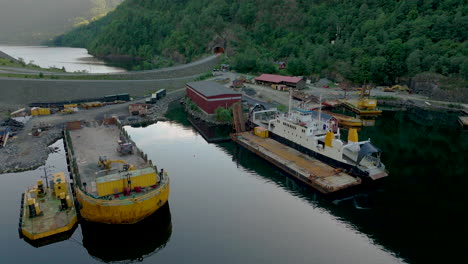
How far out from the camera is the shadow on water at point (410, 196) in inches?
978

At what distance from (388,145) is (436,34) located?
54464mm

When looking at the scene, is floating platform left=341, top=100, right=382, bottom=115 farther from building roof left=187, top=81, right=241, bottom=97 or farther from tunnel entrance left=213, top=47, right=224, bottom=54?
tunnel entrance left=213, top=47, right=224, bottom=54

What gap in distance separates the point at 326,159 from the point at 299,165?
125 inches

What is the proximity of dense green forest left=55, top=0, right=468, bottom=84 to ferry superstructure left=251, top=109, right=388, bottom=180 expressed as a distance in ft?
139

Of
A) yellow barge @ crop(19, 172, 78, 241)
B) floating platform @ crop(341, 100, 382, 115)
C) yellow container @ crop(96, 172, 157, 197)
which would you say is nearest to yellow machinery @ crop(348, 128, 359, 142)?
yellow container @ crop(96, 172, 157, 197)

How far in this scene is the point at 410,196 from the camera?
31.6 m

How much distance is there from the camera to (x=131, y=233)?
25641mm

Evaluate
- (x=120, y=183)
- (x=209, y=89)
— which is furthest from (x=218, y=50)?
(x=120, y=183)

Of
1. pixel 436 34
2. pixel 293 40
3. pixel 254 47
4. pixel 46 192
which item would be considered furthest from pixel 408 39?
pixel 46 192

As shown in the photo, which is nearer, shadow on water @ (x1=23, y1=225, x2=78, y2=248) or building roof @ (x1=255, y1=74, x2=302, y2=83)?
shadow on water @ (x1=23, y1=225, x2=78, y2=248)

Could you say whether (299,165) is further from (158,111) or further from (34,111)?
(34,111)

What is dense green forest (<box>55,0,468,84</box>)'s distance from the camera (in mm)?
80312

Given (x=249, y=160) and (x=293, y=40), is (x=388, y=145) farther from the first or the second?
(x=293, y=40)

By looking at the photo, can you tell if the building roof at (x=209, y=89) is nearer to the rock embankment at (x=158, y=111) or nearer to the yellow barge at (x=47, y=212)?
the rock embankment at (x=158, y=111)
